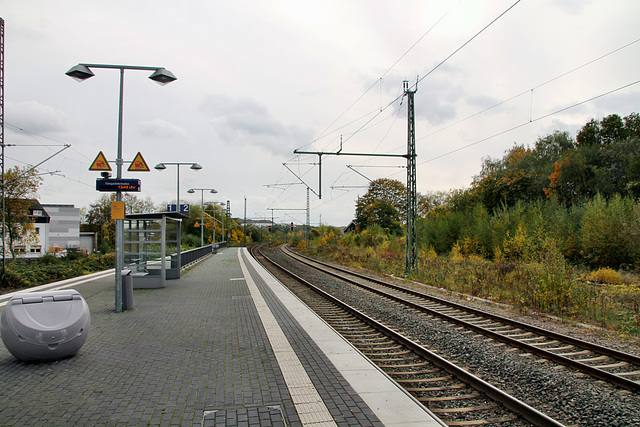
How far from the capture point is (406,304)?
12453 millimetres

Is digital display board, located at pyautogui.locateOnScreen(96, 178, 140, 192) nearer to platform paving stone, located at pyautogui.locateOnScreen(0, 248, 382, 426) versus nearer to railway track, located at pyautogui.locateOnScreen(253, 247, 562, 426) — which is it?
Answer: platform paving stone, located at pyautogui.locateOnScreen(0, 248, 382, 426)

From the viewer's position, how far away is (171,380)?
5441 millimetres

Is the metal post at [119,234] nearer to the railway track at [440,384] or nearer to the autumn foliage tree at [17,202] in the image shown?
the railway track at [440,384]

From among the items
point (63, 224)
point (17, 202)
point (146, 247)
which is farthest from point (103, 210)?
point (146, 247)

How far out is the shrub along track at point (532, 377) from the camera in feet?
16.1

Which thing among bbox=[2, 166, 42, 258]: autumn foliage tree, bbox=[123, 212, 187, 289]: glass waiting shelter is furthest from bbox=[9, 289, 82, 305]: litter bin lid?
bbox=[2, 166, 42, 258]: autumn foliage tree

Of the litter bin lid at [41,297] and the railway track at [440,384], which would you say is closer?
the railway track at [440,384]

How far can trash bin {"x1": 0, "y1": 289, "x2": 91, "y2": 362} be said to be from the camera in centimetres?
588

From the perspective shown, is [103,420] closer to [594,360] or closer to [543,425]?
[543,425]

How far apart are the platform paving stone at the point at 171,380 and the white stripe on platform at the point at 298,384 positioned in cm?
9

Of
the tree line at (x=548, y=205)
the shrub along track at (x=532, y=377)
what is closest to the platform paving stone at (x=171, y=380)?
the shrub along track at (x=532, y=377)

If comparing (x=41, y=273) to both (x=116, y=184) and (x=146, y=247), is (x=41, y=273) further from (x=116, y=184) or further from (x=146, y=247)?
(x=116, y=184)

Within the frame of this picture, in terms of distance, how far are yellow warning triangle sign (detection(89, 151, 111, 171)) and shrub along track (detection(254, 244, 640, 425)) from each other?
777 cm

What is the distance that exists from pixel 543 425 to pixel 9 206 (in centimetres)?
3827
